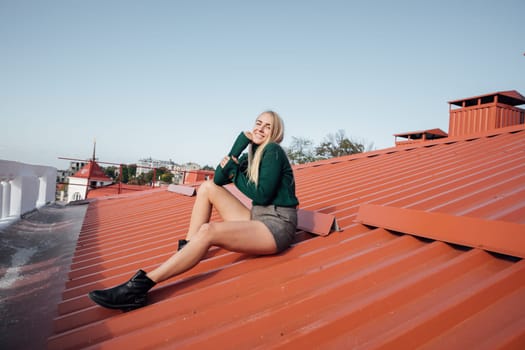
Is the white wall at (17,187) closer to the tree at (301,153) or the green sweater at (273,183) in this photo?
the green sweater at (273,183)

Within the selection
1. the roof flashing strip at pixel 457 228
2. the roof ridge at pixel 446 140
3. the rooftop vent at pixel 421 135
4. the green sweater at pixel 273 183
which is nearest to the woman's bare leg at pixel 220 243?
the green sweater at pixel 273 183

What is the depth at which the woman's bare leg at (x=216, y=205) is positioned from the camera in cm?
299

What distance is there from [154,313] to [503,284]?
1709 mm

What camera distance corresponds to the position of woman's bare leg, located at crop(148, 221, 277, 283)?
2223 mm

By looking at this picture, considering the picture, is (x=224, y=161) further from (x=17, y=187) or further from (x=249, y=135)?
(x=17, y=187)

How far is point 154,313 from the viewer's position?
201 cm

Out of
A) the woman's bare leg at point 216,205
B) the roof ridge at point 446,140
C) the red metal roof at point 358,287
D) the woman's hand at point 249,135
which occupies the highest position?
the roof ridge at point 446,140

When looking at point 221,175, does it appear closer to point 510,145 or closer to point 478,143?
point 510,145

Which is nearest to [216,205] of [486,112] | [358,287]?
[358,287]

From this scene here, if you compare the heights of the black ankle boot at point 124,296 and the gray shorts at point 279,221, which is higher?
the gray shorts at point 279,221

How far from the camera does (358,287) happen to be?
1.86 metres

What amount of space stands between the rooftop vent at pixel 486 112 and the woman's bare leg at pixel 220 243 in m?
11.2

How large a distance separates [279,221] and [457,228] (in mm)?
1114

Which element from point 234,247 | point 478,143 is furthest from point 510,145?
point 234,247
